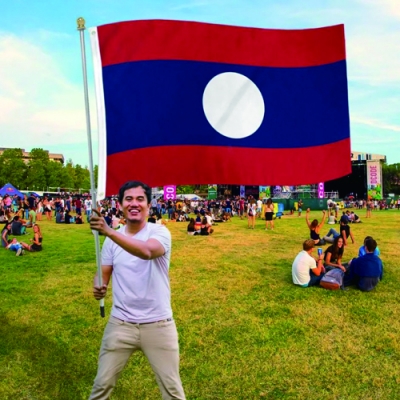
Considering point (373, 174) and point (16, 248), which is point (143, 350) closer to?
point (16, 248)

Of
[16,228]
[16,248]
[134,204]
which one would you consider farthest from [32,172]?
[134,204]

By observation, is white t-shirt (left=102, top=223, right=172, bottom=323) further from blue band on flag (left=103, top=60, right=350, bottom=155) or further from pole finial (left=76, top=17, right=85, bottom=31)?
pole finial (left=76, top=17, right=85, bottom=31)

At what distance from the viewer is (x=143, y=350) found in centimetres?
294

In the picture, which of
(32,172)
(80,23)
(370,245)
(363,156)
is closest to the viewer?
(80,23)

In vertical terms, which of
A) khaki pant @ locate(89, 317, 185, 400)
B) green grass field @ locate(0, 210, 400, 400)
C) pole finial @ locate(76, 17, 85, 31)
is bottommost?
green grass field @ locate(0, 210, 400, 400)

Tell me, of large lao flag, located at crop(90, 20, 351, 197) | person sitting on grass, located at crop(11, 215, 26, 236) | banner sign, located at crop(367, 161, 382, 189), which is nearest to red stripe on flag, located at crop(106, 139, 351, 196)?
large lao flag, located at crop(90, 20, 351, 197)

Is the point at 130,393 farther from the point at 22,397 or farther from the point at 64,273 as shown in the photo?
the point at 64,273

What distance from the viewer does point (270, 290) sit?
8.11 meters

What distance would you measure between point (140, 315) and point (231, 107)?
2489mm

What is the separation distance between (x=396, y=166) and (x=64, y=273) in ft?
387

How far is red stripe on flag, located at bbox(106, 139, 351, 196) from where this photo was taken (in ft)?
13.9

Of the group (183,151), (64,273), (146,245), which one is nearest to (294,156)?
(183,151)

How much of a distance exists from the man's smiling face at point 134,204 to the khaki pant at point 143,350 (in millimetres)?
787

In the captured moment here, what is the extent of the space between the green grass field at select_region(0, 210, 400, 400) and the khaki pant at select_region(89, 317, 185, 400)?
55.9 inches
